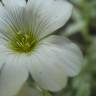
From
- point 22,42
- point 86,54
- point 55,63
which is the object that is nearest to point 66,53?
point 55,63

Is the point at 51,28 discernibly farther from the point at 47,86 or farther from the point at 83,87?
the point at 83,87

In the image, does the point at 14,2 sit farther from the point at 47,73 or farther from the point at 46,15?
the point at 47,73

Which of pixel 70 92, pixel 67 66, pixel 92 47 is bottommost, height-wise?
pixel 92 47

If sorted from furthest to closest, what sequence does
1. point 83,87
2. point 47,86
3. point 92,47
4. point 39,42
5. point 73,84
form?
1. point 92,47
2. point 73,84
3. point 83,87
4. point 39,42
5. point 47,86

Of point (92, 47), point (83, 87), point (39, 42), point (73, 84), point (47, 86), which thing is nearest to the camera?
point (47, 86)

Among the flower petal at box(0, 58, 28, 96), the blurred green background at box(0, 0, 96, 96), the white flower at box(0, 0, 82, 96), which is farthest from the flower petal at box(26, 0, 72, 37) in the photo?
the blurred green background at box(0, 0, 96, 96)

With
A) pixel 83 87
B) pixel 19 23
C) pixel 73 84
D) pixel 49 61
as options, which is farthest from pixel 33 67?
pixel 73 84

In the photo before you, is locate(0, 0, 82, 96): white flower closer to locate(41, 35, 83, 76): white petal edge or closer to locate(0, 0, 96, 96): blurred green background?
locate(41, 35, 83, 76): white petal edge

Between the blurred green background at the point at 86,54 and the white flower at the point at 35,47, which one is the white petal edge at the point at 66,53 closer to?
the white flower at the point at 35,47
